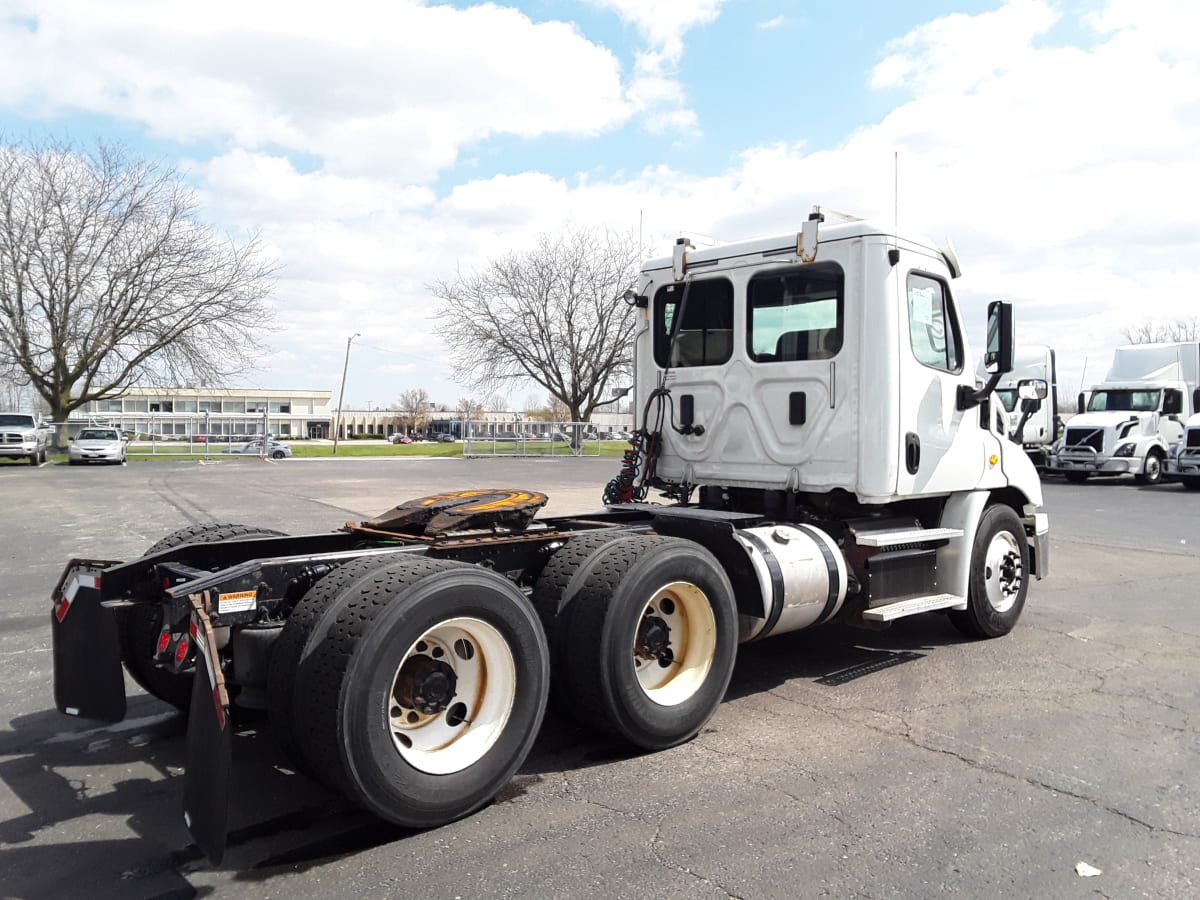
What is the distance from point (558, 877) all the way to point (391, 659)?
0.99m

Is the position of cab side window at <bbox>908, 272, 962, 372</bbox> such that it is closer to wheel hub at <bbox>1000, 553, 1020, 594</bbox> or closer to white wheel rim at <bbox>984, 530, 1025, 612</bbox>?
white wheel rim at <bbox>984, 530, 1025, 612</bbox>

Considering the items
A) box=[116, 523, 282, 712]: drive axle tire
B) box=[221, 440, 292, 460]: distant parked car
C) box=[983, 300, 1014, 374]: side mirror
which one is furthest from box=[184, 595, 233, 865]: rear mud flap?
box=[221, 440, 292, 460]: distant parked car

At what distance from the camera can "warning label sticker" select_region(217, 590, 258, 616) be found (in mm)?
3615

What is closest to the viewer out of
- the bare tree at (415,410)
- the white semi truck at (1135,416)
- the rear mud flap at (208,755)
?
the rear mud flap at (208,755)

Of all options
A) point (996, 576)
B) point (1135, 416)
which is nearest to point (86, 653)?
point (996, 576)

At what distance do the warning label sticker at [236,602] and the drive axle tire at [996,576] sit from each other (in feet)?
16.5

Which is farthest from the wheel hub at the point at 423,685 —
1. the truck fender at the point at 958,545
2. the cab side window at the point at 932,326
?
the truck fender at the point at 958,545

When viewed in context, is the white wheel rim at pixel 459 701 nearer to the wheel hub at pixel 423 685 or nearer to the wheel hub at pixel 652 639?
the wheel hub at pixel 423 685

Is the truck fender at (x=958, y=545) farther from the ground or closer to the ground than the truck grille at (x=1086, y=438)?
closer to the ground

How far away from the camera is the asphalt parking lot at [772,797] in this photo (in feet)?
10.7

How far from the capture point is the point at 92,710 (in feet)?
13.4

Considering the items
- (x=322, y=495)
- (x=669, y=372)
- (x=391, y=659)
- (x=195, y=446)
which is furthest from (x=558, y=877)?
(x=195, y=446)

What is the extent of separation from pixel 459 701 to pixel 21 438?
30500mm

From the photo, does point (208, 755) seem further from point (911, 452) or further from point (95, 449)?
point (95, 449)
